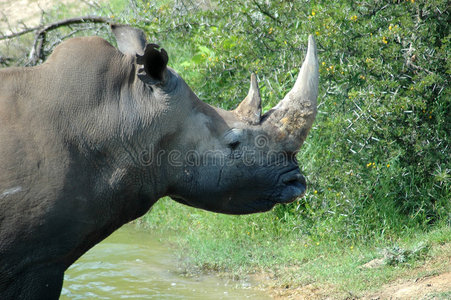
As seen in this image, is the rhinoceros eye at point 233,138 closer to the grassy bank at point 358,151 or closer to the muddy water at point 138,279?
the grassy bank at point 358,151

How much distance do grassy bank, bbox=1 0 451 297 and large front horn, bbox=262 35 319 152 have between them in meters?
2.17

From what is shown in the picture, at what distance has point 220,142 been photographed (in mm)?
3869

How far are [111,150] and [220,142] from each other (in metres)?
0.65

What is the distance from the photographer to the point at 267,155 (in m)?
3.90

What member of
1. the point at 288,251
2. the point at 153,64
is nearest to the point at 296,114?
the point at 153,64

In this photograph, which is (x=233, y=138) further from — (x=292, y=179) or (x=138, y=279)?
(x=138, y=279)

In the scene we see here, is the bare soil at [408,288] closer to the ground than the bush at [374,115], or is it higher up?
closer to the ground

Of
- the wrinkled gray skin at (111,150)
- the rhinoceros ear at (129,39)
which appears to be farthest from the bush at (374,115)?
the rhinoceros ear at (129,39)

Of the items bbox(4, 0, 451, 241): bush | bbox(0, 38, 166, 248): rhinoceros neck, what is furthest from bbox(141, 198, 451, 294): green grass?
bbox(0, 38, 166, 248): rhinoceros neck

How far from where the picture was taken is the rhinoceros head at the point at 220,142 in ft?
12.3

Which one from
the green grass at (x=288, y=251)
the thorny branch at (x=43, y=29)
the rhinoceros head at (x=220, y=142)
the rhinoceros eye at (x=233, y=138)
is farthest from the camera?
the thorny branch at (x=43, y=29)

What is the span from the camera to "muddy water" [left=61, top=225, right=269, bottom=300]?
635 centimetres

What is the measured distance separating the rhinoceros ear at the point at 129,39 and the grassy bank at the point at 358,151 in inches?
106

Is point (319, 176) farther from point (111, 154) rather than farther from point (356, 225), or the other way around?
point (111, 154)
